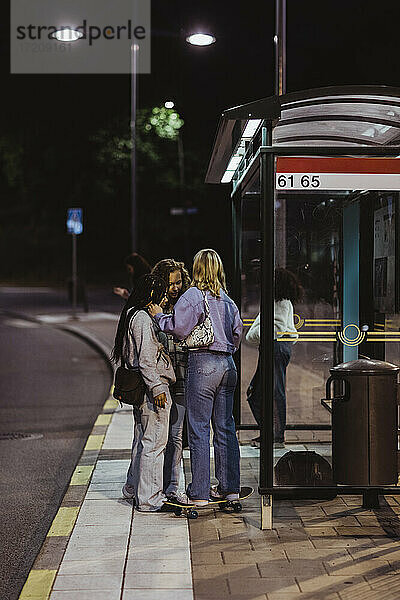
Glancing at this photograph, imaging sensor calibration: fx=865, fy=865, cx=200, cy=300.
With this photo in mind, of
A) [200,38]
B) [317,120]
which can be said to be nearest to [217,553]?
[317,120]

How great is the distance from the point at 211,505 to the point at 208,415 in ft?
2.44

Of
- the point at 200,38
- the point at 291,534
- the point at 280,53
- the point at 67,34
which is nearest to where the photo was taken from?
the point at 291,534

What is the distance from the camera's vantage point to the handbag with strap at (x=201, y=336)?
236 inches

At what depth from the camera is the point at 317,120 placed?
6102mm

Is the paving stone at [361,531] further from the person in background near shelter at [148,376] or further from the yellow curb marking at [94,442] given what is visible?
the yellow curb marking at [94,442]

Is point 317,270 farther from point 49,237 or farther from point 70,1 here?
point 49,237

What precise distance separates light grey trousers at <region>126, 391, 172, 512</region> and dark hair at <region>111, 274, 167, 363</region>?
0.43 metres

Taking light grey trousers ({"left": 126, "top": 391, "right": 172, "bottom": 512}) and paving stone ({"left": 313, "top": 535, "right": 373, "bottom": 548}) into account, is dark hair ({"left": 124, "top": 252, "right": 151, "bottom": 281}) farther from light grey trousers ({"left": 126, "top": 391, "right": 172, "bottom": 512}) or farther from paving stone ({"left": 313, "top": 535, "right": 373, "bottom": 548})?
paving stone ({"left": 313, "top": 535, "right": 373, "bottom": 548})

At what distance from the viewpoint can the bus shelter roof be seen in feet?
17.7

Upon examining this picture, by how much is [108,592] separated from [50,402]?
746cm

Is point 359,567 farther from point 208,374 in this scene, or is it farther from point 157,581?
point 208,374

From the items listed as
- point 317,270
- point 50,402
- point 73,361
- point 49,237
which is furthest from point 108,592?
point 49,237

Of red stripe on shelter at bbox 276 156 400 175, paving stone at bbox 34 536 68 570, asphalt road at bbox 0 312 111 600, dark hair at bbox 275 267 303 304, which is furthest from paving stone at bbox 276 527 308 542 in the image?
red stripe on shelter at bbox 276 156 400 175

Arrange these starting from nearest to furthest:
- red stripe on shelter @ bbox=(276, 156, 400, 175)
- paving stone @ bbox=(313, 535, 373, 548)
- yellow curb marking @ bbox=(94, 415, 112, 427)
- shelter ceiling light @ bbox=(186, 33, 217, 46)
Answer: paving stone @ bbox=(313, 535, 373, 548), red stripe on shelter @ bbox=(276, 156, 400, 175), yellow curb marking @ bbox=(94, 415, 112, 427), shelter ceiling light @ bbox=(186, 33, 217, 46)
